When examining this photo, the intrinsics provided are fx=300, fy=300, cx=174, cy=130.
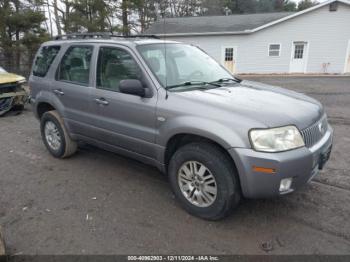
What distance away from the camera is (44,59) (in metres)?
5.04

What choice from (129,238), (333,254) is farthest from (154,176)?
(333,254)

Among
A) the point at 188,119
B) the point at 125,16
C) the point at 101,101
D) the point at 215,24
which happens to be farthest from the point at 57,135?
the point at 125,16

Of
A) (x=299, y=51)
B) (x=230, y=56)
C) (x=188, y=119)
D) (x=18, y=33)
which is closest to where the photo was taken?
(x=188, y=119)

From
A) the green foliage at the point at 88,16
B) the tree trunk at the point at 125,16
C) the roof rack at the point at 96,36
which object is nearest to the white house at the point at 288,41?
the tree trunk at the point at 125,16

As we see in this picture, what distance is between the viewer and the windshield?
11.8ft

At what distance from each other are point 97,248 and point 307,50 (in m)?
21.3

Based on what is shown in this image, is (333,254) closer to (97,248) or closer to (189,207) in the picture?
(189,207)

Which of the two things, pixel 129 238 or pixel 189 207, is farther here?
pixel 189 207

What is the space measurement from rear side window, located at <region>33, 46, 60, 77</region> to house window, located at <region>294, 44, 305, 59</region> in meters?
19.3

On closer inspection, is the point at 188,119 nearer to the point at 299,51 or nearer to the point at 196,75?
the point at 196,75

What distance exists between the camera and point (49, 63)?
488 cm

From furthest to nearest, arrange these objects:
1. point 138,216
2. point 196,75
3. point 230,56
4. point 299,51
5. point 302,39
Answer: point 230,56
point 299,51
point 302,39
point 196,75
point 138,216

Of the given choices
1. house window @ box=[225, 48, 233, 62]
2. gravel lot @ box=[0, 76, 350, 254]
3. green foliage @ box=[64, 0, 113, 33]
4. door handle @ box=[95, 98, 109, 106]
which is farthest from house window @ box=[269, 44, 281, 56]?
door handle @ box=[95, 98, 109, 106]

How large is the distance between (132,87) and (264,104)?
4.75 ft
